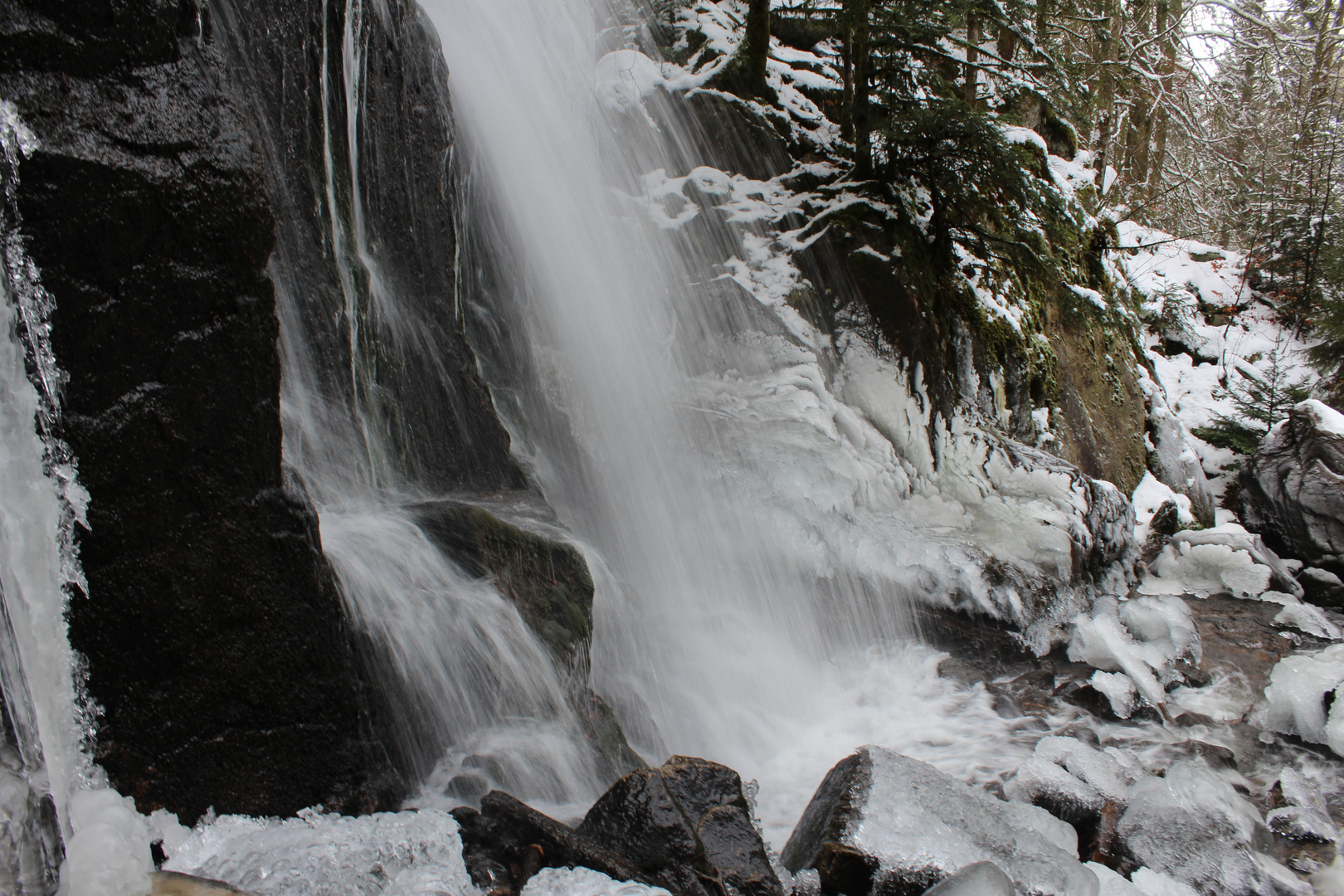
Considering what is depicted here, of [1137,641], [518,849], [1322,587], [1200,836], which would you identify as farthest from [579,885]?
[1322,587]

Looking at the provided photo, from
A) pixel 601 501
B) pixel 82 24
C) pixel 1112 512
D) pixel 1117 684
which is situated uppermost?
pixel 82 24

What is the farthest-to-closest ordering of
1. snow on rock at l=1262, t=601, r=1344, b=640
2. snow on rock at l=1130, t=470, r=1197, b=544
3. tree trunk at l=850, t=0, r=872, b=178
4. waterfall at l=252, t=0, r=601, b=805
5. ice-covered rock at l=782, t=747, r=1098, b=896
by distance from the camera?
snow on rock at l=1130, t=470, r=1197, b=544
snow on rock at l=1262, t=601, r=1344, b=640
tree trunk at l=850, t=0, r=872, b=178
waterfall at l=252, t=0, r=601, b=805
ice-covered rock at l=782, t=747, r=1098, b=896

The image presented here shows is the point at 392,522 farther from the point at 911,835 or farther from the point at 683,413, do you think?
the point at 683,413

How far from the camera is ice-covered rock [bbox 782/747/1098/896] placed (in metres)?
2.61

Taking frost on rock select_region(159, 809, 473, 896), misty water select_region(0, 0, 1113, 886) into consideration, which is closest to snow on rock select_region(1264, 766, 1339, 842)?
misty water select_region(0, 0, 1113, 886)

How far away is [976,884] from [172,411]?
2691mm

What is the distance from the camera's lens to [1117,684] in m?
4.56

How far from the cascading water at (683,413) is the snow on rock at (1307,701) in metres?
1.59

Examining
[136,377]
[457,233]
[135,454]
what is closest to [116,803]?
[135,454]

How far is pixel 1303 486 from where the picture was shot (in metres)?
7.30

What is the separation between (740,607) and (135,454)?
3762 millimetres

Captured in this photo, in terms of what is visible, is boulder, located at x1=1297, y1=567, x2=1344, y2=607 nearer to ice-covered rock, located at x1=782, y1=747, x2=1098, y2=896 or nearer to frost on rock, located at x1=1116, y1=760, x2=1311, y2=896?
frost on rock, located at x1=1116, y1=760, x2=1311, y2=896

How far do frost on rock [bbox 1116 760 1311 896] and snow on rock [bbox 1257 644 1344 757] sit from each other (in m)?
1.08

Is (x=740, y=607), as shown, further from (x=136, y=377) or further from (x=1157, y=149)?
(x=1157, y=149)
